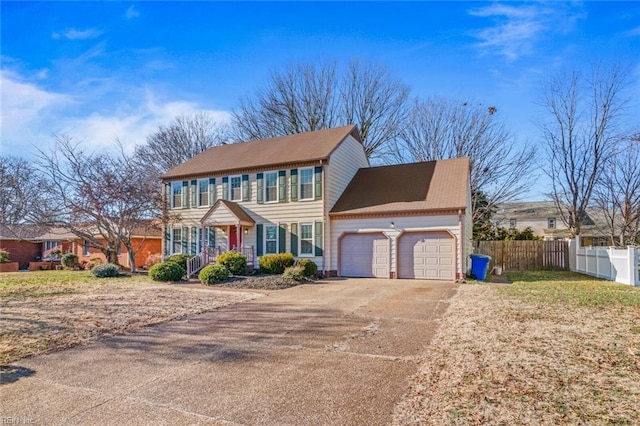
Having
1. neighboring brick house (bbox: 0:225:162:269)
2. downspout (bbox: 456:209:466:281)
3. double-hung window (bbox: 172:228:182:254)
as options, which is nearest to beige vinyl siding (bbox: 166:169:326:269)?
double-hung window (bbox: 172:228:182:254)

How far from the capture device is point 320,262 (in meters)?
17.1

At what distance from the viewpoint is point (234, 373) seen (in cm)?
474

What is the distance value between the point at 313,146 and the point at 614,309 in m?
13.6

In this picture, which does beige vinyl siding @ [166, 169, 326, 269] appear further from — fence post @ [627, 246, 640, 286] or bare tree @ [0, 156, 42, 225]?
fence post @ [627, 246, 640, 286]

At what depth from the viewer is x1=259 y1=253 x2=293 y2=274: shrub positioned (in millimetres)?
16312

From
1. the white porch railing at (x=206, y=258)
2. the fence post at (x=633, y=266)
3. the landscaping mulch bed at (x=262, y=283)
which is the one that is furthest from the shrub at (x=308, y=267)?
the fence post at (x=633, y=266)

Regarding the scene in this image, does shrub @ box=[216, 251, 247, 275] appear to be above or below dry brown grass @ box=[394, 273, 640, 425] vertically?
above

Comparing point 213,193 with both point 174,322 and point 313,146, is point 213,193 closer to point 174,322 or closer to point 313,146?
point 313,146

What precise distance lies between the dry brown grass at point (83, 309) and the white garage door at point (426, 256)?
7.04 m

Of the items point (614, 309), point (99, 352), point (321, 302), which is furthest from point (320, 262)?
point (99, 352)

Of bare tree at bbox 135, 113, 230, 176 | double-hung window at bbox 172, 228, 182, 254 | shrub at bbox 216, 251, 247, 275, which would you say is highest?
bare tree at bbox 135, 113, 230, 176

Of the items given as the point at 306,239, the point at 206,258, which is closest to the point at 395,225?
the point at 306,239

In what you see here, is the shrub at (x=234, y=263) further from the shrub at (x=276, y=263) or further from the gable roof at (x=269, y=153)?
the gable roof at (x=269, y=153)

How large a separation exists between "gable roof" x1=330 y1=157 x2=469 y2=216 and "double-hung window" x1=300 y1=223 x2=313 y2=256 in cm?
131
